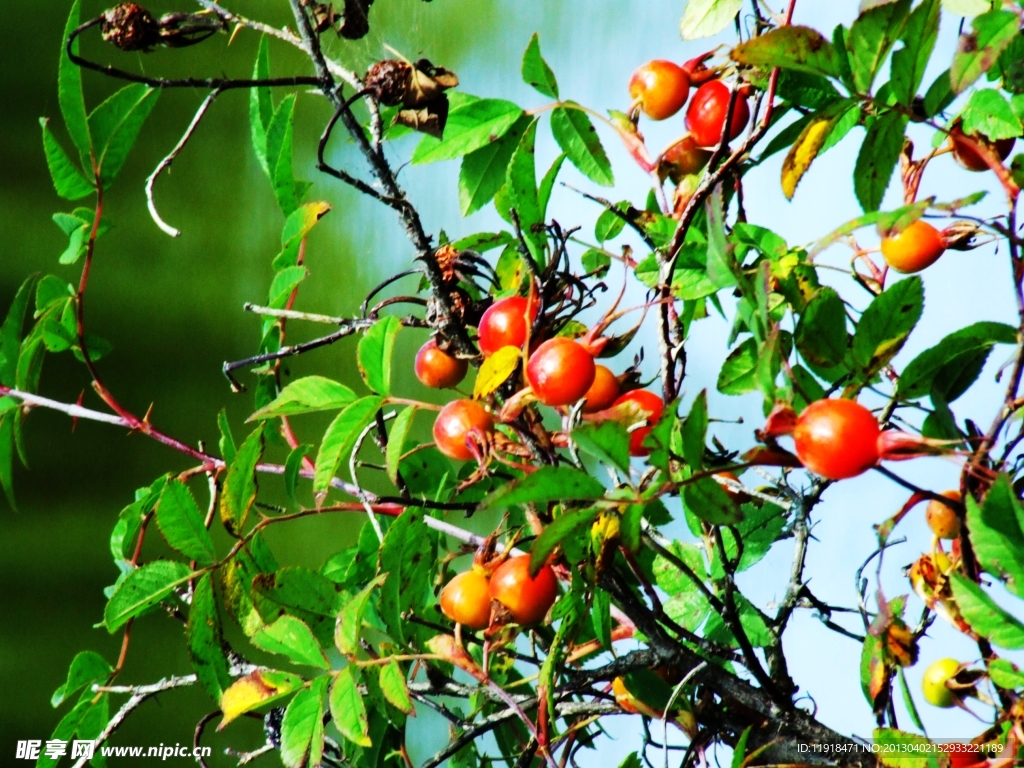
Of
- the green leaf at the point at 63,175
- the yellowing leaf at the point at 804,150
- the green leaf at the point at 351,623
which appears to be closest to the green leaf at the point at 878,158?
the yellowing leaf at the point at 804,150

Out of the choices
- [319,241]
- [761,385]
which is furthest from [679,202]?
[319,241]

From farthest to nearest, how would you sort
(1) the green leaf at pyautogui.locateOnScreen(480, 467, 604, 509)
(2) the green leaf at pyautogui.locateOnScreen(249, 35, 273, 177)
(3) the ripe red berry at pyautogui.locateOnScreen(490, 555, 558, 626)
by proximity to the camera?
1. (2) the green leaf at pyautogui.locateOnScreen(249, 35, 273, 177)
2. (3) the ripe red berry at pyautogui.locateOnScreen(490, 555, 558, 626)
3. (1) the green leaf at pyautogui.locateOnScreen(480, 467, 604, 509)

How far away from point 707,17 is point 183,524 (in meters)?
0.30

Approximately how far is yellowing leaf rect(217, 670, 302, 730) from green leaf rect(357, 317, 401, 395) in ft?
0.39

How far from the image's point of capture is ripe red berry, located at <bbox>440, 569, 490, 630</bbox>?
13.8 inches

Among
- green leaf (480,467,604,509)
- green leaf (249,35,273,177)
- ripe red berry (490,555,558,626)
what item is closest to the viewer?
green leaf (480,467,604,509)

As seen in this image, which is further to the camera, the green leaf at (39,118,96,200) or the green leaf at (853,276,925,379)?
the green leaf at (39,118,96,200)

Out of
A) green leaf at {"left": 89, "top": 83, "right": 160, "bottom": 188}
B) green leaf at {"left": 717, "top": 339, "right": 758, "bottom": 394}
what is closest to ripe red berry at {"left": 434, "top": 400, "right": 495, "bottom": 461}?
green leaf at {"left": 717, "top": 339, "right": 758, "bottom": 394}

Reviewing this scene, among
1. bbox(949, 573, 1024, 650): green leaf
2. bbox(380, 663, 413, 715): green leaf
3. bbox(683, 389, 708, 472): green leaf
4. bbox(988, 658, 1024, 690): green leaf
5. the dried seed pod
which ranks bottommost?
bbox(988, 658, 1024, 690): green leaf

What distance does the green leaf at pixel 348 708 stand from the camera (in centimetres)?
33

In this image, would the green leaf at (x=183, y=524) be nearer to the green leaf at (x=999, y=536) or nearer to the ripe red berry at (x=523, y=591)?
the ripe red berry at (x=523, y=591)

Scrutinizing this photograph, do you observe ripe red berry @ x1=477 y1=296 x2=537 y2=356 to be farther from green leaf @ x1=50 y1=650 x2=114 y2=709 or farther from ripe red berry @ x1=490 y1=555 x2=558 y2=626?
green leaf @ x1=50 y1=650 x2=114 y2=709

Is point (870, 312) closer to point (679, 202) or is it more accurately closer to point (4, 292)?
point (679, 202)

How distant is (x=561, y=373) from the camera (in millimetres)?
297
